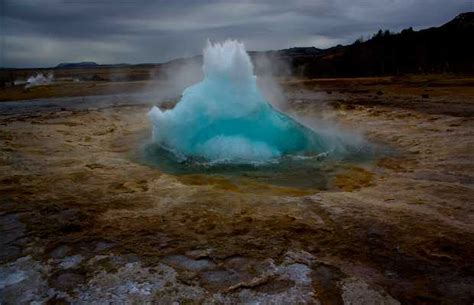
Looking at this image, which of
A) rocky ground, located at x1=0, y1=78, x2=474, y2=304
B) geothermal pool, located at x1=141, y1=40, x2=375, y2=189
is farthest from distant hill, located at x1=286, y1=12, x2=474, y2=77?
rocky ground, located at x1=0, y1=78, x2=474, y2=304

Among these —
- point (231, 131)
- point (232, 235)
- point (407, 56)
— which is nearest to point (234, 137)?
point (231, 131)

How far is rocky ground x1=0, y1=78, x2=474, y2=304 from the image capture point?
2.75 metres

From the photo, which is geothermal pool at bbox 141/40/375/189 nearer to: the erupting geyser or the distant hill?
the erupting geyser

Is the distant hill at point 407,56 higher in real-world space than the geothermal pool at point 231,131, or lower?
higher

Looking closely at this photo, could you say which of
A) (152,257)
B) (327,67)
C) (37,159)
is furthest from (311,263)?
(327,67)

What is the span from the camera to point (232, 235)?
3611mm

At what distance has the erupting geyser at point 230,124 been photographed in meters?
6.75

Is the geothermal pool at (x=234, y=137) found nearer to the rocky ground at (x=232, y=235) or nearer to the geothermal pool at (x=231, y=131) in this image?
the geothermal pool at (x=231, y=131)

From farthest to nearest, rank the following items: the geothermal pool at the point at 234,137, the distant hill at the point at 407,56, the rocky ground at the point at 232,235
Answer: the distant hill at the point at 407,56 → the geothermal pool at the point at 234,137 → the rocky ground at the point at 232,235

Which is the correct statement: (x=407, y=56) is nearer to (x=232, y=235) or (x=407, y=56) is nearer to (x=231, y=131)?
(x=231, y=131)

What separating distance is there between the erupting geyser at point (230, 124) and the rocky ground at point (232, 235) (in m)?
1.05

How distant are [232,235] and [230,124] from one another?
11.8 feet

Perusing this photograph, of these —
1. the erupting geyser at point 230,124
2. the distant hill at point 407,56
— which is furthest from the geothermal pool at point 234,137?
the distant hill at point 407,56

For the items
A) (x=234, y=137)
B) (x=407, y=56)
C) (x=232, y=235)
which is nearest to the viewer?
(x=232, y=235)
